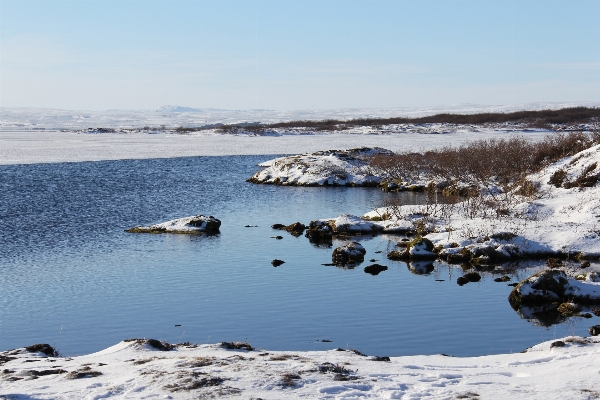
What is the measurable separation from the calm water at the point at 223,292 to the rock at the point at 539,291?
52 centimetres

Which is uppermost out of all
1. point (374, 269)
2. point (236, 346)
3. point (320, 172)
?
point (320, 172)

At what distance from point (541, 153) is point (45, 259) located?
33.3 m

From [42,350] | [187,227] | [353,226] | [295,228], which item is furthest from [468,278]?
[42,350]

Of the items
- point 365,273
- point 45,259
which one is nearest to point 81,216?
point 45,259

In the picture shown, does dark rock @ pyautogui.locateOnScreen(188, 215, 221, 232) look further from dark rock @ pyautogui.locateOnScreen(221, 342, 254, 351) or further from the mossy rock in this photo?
dark rock @ pyautogui.locateOnScreen(221, 342, 254, 351)

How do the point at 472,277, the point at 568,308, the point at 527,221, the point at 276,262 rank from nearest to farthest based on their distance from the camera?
1. the point at 568,308
2. the point at 472,277
3. the point at 276,262
4. the point at 527,221

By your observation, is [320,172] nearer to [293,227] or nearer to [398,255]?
[293,227]

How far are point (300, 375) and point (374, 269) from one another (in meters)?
14.7

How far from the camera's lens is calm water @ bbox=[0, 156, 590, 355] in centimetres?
1808

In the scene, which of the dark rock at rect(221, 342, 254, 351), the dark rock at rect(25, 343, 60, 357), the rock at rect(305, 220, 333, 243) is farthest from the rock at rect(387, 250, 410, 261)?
the dark rock at rect(25, 343, 60, 357)

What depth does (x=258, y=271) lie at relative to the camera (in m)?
25.8

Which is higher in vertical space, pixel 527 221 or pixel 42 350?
pixel 527 221

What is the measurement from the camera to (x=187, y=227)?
111 feet

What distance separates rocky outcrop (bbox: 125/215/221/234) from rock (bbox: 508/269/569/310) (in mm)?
16465
